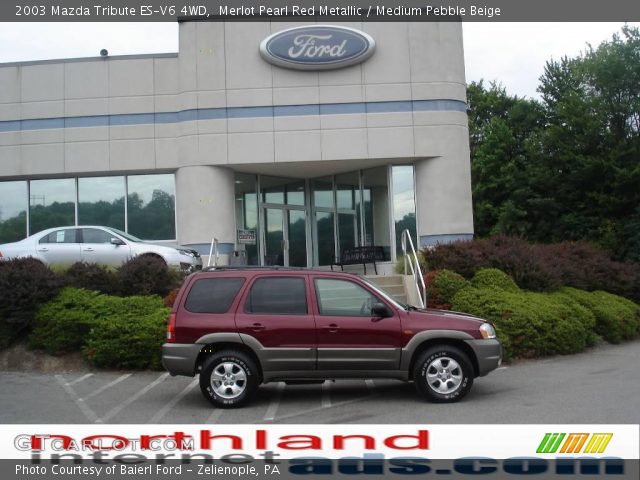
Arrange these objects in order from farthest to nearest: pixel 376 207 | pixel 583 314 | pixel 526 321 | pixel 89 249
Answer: pixel 376 207
pixel 89 249
pixel 583 314
pixel 526 321

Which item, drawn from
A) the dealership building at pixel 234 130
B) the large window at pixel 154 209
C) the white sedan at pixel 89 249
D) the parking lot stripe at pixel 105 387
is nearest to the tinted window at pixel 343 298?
the parking lot stripe at pixel 105 387

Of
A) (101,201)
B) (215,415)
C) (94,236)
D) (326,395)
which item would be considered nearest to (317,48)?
(101,201)

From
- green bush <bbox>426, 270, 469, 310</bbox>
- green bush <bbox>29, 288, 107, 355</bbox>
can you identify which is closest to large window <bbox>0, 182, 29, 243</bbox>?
green bush <bbox>29, 288, 107, 355</bbox>

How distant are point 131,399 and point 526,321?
701cm

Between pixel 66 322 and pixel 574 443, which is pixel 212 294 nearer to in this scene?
pixel 66 322

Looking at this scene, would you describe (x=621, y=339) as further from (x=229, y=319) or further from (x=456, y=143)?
(x=229, y=319)

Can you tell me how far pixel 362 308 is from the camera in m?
9.02

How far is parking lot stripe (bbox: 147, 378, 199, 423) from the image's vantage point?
339 inches

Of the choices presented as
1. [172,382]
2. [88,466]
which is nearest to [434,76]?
[172,382]

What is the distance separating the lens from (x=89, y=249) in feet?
51.6

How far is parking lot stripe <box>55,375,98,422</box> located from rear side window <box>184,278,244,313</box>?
71.9 inches

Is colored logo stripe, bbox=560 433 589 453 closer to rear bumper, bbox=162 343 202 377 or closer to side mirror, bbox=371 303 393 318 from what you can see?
side mirror, bbox=371 303 393 318

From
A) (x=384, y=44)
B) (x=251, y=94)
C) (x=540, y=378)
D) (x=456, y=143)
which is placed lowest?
(x=540, y=378)

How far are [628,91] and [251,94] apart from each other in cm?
1401
